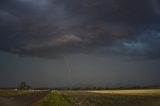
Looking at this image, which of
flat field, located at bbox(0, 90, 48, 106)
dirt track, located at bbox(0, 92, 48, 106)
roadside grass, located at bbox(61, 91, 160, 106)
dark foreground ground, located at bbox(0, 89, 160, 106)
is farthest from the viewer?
roadside grass, located at bbox(61, 91, 160, 106)

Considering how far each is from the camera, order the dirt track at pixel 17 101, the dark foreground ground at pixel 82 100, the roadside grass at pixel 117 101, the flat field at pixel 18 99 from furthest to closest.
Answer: the roadside grass at pixel 117 101
the dark foreground ground at pixel 82 100
the flat field at pixel 18 99
the dirt track at pixel 17 101

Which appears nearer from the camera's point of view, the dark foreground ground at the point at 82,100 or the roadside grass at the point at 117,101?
the dark foreground ground at the point at 82,100

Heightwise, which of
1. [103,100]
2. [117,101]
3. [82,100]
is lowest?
[117,101]

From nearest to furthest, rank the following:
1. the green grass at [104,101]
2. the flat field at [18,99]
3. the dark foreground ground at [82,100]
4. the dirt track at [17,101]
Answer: the dirt track at [17,101] → the flat field at [18,99] → the dark foreground ground at [82,100] → the green grass at [104,101]

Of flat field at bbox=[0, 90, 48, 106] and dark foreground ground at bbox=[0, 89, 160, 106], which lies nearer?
flat field at bbox=[0, 90, 48, 106]

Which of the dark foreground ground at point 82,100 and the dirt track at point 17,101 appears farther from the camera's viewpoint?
the dark foreground ground at point 82,100

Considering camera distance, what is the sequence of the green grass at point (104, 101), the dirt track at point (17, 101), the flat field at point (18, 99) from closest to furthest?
the dirt track at point (17, 101) < the flat field at point (18, 99) < the green grass at point (104, 101)

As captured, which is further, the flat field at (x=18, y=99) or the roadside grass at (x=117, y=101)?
the roadside grass at (x=117, y=101)

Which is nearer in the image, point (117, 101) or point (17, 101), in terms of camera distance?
point (17, 101)

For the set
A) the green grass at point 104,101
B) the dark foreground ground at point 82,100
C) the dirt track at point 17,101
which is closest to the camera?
the dirt track at point 17,101

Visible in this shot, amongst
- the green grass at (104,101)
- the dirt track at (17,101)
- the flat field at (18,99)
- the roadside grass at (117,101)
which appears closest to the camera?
the dirt track at (17,101)

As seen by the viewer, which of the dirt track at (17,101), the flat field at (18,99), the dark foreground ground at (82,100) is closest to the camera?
the dirt track at (17,101)

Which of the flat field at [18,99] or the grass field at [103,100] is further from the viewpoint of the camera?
the grass field at [103,100]

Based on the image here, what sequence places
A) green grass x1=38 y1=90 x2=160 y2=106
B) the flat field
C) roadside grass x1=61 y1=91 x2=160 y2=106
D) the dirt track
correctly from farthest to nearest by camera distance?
roadside grass x1=61 y1=91 x2=160 y2=106, green grass x1=38 y1=90 x2=160 y2=106, the flat field, the dirt track
